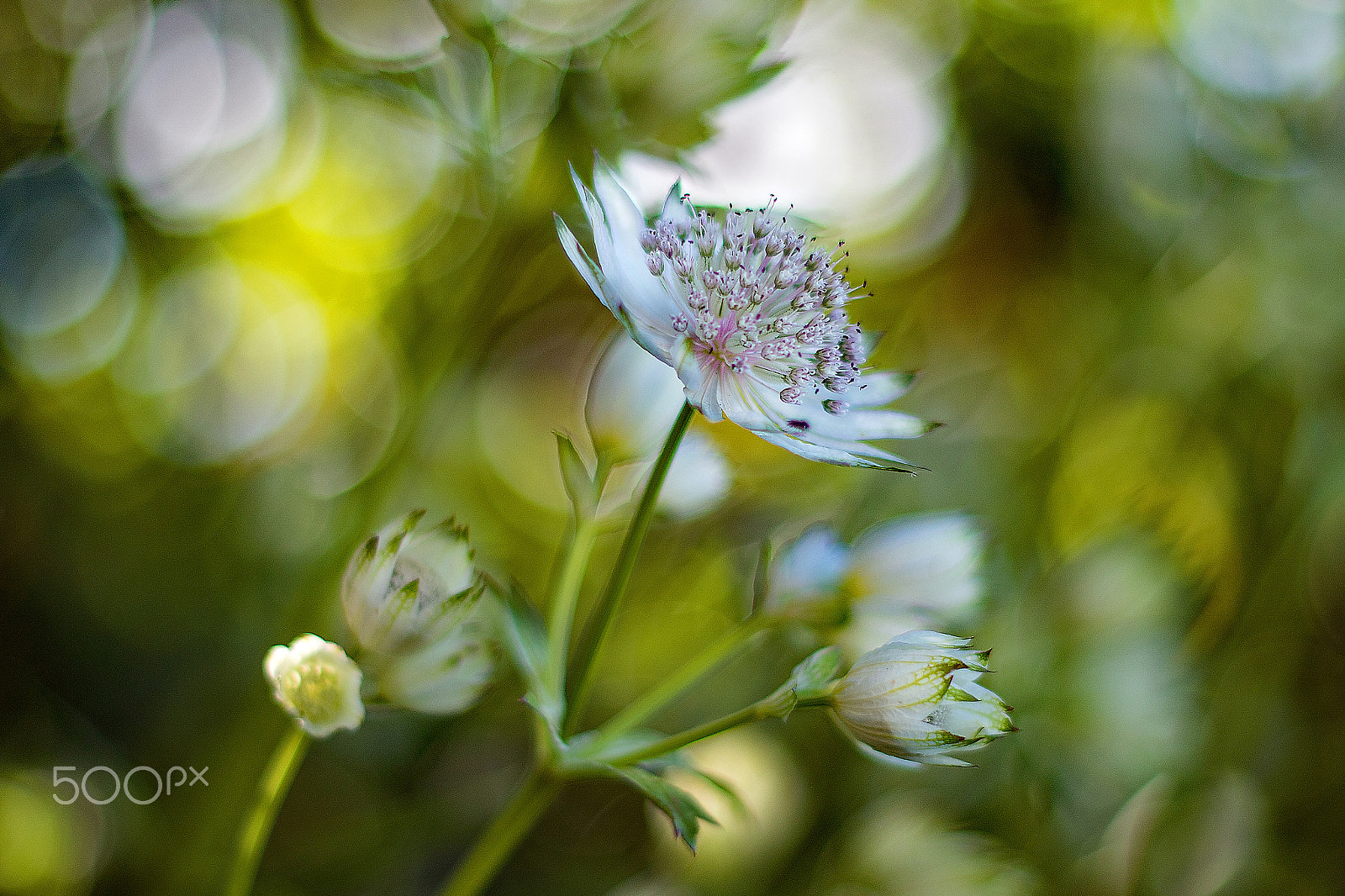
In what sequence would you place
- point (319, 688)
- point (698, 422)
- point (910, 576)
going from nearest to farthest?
point (319, 688) < point (910, 576) < point (698, 422)

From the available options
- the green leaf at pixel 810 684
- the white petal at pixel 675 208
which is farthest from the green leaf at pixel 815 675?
the white petal at pixel 675 208

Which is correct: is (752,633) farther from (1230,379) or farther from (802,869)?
(1230,379)

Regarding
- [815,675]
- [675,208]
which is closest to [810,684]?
[815,675]

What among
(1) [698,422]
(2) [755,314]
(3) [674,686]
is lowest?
(1) [698,422]

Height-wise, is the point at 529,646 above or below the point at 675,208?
below

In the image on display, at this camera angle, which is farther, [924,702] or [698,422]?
[698,422]

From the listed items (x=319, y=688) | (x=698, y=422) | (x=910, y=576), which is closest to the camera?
(x=319, y=688)

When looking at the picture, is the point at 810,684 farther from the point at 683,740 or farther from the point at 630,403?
the point at 630,403
